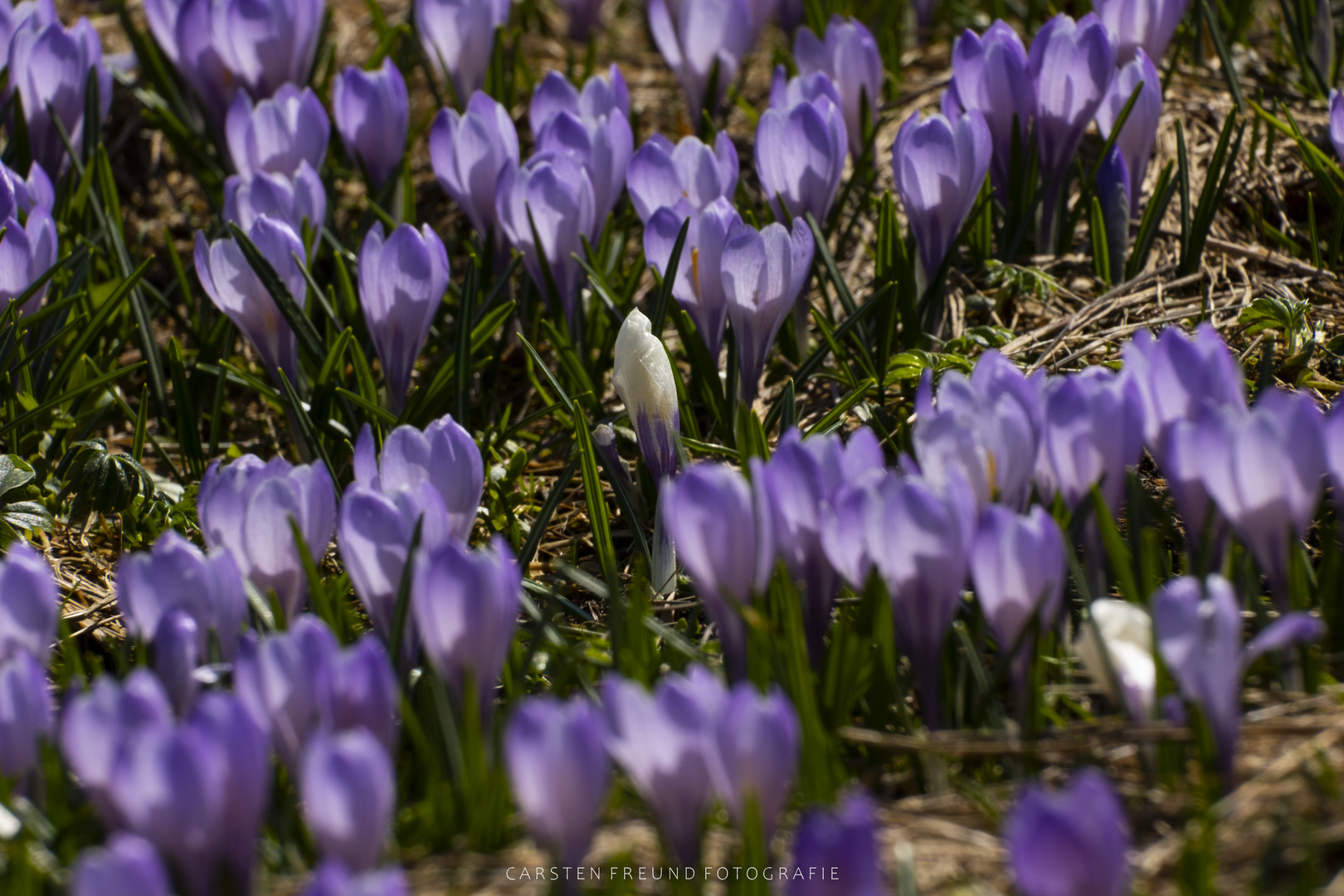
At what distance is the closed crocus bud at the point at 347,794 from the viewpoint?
3.42 feet

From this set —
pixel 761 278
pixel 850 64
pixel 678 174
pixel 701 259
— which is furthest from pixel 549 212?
pixel 850 64

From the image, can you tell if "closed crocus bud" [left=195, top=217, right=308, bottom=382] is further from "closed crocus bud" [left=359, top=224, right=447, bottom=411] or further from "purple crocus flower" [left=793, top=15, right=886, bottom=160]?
"purple crocus flower" [left=793, top=15, right=886, bottom=160]

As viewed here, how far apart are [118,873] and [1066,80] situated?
6.94 ft

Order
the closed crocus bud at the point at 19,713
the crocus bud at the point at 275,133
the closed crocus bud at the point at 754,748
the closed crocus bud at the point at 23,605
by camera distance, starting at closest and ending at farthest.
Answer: the closed crocus bud at the point at 754,748
the closed crocus bud at the point at 19,713
the closed crocus bud at the point at 23,605
the crocus bud at the point at 275,133

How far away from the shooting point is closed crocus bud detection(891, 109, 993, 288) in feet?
6.98

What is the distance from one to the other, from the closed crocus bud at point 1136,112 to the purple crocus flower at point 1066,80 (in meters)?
0.07

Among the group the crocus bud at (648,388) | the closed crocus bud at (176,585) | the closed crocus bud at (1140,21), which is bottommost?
the closed crocus bud at (176,585)

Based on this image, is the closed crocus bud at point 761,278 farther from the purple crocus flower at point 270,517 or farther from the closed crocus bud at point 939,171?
the purple crocus flower at point 270,517

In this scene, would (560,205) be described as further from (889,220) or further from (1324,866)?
(1324,866)

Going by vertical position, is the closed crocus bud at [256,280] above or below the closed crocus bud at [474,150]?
below

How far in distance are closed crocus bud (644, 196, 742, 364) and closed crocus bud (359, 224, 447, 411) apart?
38 centimetres

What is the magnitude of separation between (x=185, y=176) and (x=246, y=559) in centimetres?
234

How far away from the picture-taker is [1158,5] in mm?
2627

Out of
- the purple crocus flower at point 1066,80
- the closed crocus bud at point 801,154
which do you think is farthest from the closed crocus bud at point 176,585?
the purple crocus flower at point 1066,80
